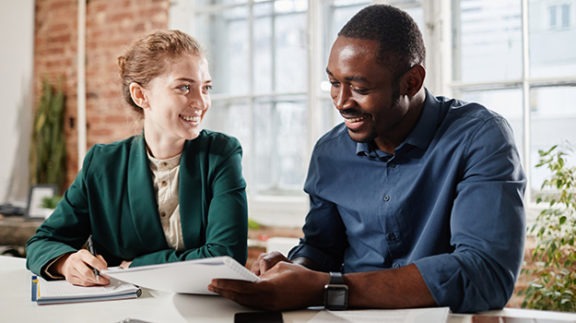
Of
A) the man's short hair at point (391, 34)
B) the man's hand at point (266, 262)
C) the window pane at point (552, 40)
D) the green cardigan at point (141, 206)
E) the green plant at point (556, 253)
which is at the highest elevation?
the window pane at point (552, 40)

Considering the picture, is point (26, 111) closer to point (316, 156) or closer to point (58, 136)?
point (58, 136)

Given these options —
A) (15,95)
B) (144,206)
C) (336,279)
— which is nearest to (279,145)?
(144,206)

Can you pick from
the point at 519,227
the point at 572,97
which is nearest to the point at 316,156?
the point at 519,227

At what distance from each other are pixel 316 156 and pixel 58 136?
2918 mm

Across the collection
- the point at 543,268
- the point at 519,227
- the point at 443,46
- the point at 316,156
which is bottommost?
the point at 543,268

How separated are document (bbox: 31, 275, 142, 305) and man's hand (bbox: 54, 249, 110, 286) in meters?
0.02

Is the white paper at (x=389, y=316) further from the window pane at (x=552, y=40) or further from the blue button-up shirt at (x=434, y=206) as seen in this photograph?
the window pane at (x=552, y=40)

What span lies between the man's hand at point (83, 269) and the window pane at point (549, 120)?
7.16ft

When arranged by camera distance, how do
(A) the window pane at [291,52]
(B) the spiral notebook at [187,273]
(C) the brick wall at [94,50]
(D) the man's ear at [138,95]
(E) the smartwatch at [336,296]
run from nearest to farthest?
(B) the spiral notebook at [187,273], (E) the smartwatch at [336,296], (D) the man's ear at [138,95], (A) the window pane at [291,52], (C) the brick wall at [94,50]

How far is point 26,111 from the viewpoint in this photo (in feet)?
13.4

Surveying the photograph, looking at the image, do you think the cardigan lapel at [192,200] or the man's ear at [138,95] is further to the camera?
the man's ear at [138,95]

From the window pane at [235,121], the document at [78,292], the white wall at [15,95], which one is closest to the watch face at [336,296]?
the document at [78,292]

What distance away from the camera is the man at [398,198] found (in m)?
1.11

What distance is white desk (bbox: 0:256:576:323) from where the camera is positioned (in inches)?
42.2
